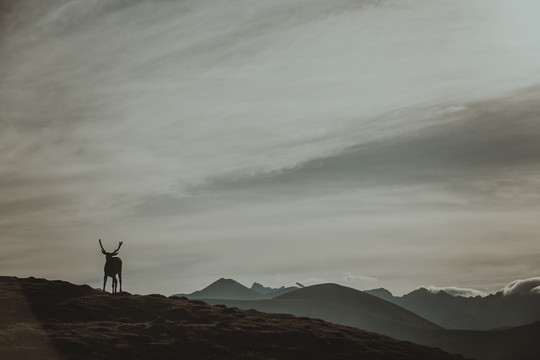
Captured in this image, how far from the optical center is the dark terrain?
3709 centimetres

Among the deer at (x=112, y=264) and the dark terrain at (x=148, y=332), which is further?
the deer at (x=112, y=264)

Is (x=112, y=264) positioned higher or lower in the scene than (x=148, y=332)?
higher

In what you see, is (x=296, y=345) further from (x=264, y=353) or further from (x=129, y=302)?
(x=129, y=302)

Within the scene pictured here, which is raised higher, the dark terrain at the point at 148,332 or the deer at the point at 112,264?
the deer at the point at 112,264

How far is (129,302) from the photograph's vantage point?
56344mm

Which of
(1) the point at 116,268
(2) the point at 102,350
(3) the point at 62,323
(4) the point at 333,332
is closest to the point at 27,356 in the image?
(2) the point at 102,350

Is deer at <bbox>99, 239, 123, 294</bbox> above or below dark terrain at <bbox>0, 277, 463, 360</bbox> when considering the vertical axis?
above

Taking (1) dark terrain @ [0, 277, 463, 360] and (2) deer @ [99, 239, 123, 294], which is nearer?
(1) dark terrain @ [0, 277, 463, 360]

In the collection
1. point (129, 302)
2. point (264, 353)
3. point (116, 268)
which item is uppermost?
point (116, 268)

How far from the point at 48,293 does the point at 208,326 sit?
62.9 feet

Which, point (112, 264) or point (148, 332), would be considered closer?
point (148, 332)

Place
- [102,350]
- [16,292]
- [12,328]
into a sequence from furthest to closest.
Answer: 1. [16,292]
2. [12,328]
3. [102,350]

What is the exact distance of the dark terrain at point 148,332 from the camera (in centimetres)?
3709

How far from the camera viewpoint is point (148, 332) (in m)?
43.2
